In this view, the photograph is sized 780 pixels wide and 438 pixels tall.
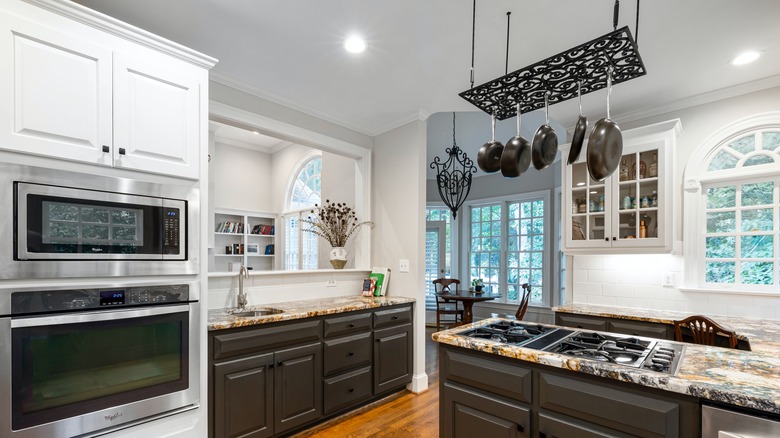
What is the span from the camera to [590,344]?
1789 mm

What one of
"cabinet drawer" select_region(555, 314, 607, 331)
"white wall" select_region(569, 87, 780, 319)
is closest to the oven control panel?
"cabinet drawer" select_region(555, 314, 607, 331)

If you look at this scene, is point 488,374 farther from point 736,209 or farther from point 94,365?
point 736,209

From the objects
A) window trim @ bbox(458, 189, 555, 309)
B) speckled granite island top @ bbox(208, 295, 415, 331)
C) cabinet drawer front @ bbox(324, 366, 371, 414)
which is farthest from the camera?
window trim @ bbox(458, 189, 555, 309)

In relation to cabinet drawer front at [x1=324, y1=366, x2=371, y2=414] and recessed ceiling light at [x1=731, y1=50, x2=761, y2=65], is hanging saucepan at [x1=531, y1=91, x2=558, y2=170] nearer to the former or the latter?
recessed ceiling light at [x1=731, y1=50, x2=761, y2=65]

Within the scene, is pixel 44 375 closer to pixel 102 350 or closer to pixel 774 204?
pixel 102 350

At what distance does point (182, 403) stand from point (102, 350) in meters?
0.47

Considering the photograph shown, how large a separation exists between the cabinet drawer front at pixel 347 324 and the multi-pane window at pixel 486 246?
13.9 feet

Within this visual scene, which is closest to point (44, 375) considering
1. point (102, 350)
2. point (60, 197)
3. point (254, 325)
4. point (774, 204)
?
point (102, 350)

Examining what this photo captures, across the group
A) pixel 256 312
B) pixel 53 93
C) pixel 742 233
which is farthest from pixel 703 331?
pixel 53 93

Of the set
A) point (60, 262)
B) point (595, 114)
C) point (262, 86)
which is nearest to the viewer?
point (60, 262)

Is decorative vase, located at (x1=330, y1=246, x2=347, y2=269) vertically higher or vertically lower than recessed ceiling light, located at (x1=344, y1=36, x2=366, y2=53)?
lower

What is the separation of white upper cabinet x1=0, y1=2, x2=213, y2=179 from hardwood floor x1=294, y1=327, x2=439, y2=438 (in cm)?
207

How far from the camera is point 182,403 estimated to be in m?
1.86

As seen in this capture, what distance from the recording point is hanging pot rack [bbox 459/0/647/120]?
1.39 meters
